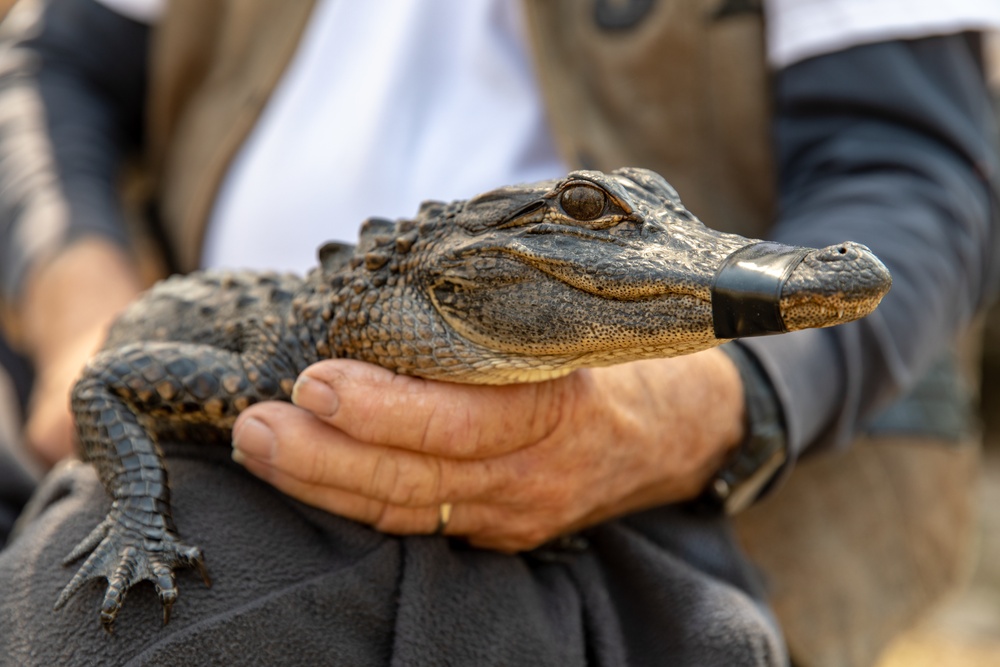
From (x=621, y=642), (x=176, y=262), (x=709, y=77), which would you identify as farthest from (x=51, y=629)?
(x=709, y=77)

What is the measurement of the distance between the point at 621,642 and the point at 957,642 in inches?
142

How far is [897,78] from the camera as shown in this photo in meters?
2.13

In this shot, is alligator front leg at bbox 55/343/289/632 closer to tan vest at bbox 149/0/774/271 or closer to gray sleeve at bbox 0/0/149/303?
tan vest at bbox 149/0/774/271

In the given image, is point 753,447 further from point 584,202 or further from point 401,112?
point 401,112

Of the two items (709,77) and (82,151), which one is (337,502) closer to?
(709,77)

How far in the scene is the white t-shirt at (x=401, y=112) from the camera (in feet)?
7.04

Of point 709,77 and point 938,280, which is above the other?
point 709,77

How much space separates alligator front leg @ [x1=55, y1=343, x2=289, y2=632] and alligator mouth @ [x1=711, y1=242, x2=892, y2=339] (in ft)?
2.69

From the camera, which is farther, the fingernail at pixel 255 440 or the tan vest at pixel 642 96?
the tan vest at pixel 642 96

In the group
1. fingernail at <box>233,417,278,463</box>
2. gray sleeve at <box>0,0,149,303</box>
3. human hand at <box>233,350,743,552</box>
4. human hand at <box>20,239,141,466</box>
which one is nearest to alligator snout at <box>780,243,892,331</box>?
human hand at <box>233,350,743,552</box>

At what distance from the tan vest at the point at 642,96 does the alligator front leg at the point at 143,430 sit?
2.92 ft

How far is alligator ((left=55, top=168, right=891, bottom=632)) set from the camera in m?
1.18

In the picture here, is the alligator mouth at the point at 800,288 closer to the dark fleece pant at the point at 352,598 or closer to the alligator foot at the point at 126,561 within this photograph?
the dark fleece pant at the point at 352,598

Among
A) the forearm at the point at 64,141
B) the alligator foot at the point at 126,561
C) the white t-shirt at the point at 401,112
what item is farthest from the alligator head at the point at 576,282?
the forearm at the point at 64,141
